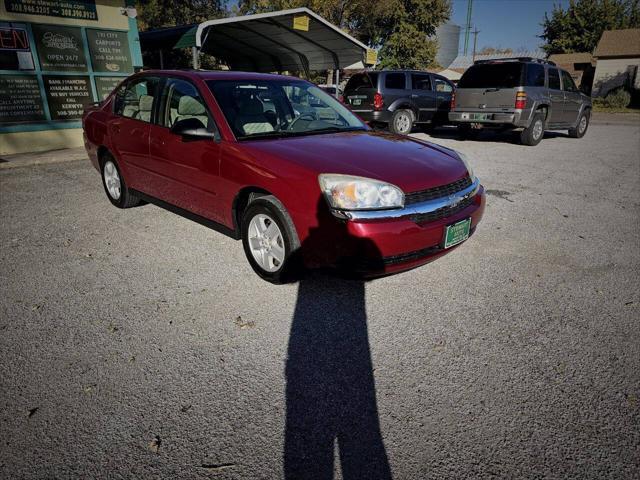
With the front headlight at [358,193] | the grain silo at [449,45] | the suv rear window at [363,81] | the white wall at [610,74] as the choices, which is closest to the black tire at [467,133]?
the suv rear window at [363,81]

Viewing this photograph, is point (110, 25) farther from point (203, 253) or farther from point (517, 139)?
point (517, 139)

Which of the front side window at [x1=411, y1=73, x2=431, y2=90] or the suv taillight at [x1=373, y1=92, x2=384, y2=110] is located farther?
the front side window at [x1=411, y1=73, x2=431, y2=90]

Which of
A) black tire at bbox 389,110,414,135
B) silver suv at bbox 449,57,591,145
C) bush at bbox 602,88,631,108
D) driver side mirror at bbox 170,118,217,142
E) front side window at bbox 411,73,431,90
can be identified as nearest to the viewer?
driver side mirror at bbox 170,118,217,142

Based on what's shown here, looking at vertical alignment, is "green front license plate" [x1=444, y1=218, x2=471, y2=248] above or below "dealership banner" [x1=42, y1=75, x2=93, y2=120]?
below

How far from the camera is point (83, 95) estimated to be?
9867 millimetres

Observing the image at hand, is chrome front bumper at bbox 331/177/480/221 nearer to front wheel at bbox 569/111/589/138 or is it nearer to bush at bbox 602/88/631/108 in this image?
front wheel at bbox 569/111/589/138

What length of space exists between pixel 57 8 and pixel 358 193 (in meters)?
9.76

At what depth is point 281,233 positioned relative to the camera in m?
3.09

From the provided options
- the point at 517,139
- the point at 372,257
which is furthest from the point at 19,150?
the point at 517,139

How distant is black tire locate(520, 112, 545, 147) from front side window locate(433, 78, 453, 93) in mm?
3605

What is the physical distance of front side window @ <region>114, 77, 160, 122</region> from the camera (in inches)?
172

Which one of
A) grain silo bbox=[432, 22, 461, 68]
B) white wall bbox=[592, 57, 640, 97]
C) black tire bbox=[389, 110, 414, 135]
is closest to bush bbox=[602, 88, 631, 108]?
white wall bbox=[592, 57, 640, 97]

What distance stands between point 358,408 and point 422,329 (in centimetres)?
89

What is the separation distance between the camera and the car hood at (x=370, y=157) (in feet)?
9.77
